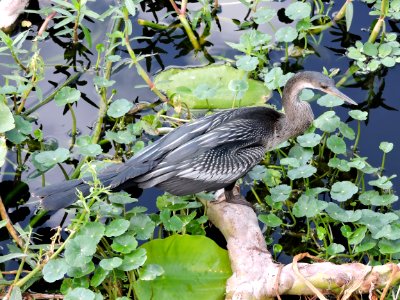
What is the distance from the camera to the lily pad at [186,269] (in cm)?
371

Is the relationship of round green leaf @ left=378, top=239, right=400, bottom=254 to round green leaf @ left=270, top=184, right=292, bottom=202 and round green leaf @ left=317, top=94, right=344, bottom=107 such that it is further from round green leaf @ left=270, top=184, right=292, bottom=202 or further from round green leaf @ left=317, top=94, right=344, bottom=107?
round green leaf @ left=317, top=94, right=344, bottom=107

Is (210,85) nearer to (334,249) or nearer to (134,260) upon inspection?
(334,249)

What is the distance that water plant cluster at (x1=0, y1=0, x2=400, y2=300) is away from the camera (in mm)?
3713

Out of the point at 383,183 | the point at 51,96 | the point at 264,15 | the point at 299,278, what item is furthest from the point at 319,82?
the point at 51,96

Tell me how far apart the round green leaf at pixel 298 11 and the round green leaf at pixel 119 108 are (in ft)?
3.86

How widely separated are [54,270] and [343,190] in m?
1.47

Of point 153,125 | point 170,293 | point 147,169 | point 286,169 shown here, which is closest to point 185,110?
point 153,125

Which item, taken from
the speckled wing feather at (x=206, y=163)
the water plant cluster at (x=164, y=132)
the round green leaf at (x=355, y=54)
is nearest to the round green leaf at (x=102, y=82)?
the water plant cluster at (x=164, y=132)

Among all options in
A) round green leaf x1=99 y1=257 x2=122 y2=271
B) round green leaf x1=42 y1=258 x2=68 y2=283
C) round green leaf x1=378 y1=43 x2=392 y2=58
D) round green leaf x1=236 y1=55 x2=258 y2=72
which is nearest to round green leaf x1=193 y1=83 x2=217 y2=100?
round green leaf x1=236 y1=55 x2=258 y2=72

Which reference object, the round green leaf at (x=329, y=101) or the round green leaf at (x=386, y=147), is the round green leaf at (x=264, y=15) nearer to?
the round green leaf at (x=329, y=101)

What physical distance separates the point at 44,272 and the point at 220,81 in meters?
1.86

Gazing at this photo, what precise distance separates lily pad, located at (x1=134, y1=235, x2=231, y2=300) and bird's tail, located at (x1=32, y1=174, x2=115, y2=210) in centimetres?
38

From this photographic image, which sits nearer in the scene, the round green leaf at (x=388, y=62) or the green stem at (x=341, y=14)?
the round green leaf at (x=388, y=62)

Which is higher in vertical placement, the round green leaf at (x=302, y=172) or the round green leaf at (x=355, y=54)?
the round green leaf at (x=355, y=54)
